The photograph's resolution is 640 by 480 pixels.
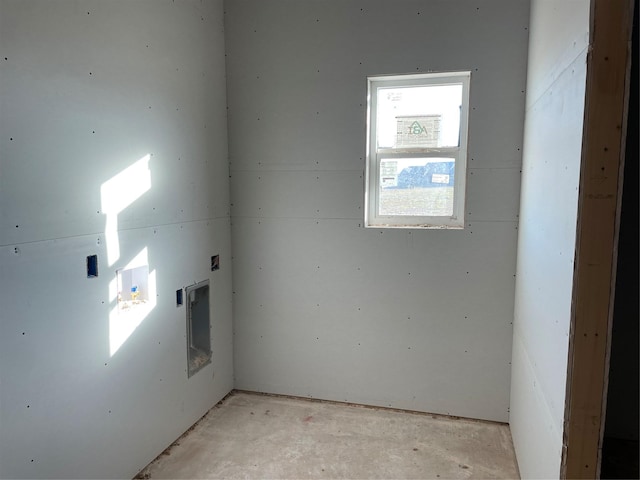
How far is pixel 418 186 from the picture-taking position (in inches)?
119

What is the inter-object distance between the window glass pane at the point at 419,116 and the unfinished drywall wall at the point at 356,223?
163 millimetres

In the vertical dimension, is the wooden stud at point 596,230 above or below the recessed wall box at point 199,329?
above

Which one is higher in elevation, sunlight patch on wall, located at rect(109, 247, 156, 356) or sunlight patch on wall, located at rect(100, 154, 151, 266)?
sunlight patch on wall, located at rect(100, 154, 151, 266)

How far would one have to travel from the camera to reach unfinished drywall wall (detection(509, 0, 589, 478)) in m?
1.49

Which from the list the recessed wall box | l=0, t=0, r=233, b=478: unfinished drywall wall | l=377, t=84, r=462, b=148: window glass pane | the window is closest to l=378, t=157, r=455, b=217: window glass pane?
the window

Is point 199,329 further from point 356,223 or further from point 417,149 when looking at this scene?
point 417,149

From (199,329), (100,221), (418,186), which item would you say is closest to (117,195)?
(100,221)

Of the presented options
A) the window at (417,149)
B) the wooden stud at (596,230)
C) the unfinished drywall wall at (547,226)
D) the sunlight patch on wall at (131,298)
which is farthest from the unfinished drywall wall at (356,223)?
the wooden stud at (596,230)

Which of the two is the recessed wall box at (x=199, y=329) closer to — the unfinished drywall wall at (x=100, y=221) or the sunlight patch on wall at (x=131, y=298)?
the unfinished drywall wall at (x=100, y=221)

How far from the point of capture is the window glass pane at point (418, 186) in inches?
117

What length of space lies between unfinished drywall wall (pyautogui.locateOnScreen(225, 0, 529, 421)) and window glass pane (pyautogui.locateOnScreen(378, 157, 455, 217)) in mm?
177

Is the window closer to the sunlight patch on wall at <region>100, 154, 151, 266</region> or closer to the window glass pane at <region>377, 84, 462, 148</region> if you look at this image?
the window glass pane at <region>377, 84, 462, 148</region>

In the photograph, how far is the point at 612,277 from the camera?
1.35m

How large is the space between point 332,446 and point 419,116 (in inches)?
89.9
